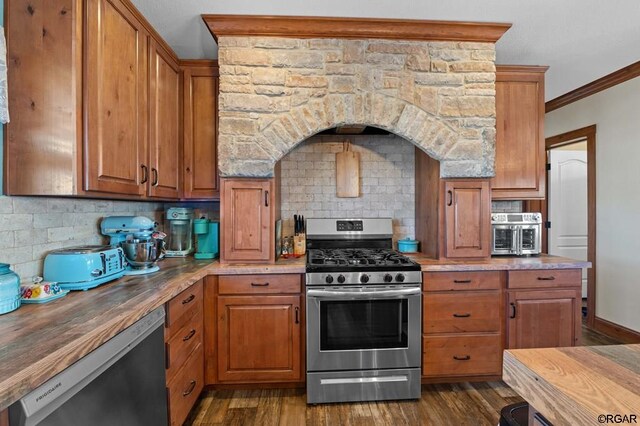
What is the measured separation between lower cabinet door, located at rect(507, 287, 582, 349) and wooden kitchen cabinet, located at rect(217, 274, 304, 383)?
1.55 meters

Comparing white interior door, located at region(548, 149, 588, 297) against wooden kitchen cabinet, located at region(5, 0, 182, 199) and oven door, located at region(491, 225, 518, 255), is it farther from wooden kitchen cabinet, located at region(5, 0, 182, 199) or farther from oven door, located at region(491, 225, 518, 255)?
wooden kitchen cabinet, located at region(5, 0, 182, 199)

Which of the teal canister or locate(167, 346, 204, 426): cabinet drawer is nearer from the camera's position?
the teal canister

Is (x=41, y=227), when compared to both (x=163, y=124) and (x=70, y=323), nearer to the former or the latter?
(x=70, y=323)

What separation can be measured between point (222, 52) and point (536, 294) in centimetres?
286

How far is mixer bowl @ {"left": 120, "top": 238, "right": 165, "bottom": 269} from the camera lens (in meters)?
1.91

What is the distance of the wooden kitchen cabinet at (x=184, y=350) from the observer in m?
1.66

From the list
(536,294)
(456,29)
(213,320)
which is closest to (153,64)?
(213,320)

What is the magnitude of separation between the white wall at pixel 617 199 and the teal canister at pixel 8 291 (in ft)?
15.2

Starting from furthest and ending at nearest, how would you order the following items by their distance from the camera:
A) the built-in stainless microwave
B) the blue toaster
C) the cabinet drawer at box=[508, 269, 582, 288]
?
the built-in stainless microwave < the cabinet drawer at box=[508, 269, 582, 288] < the blue toaster

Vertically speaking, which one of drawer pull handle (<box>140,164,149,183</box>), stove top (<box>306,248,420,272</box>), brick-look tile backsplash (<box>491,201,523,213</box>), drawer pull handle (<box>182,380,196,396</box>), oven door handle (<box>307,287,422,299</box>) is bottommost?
drawer pull handle (<box>182,380,196,396</box>)

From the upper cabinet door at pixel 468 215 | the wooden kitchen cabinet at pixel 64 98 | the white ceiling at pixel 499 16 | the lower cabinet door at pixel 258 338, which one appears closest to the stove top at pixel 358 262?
the lower cabinet door at pixel 258 338

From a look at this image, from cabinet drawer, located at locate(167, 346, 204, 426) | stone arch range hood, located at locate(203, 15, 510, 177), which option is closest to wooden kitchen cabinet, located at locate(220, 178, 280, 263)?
stone arch range hood, located at locate(203, 15, 510, 177)

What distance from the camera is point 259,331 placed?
2205 mm

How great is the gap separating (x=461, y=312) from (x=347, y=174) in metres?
1.47
